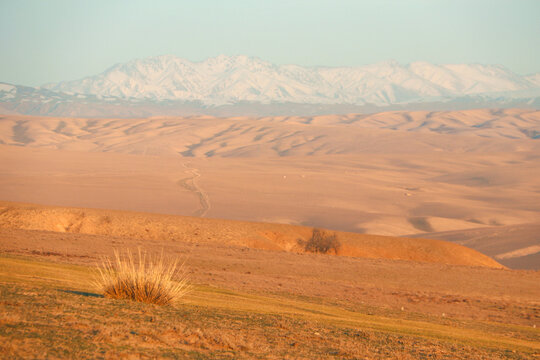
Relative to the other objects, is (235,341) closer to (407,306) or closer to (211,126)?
(407,306)

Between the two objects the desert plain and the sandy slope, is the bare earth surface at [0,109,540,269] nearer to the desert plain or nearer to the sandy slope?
the desert plain

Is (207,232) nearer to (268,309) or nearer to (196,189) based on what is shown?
(268,309)

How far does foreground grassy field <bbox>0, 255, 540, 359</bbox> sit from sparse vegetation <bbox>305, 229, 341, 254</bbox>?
15.4 m

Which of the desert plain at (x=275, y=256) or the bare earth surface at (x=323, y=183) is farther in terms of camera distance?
the bare earth surface at (x=323, y=183)

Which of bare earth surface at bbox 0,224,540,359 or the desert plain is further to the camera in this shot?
the desert plain

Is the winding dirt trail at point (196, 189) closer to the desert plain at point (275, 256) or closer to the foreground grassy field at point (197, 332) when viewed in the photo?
the desert plain at point (275, 256)

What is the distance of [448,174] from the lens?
83438mm

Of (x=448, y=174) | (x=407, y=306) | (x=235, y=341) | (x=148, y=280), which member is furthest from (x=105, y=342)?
(x=448, y=174)

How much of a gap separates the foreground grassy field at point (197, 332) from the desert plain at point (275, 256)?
37 millimetres

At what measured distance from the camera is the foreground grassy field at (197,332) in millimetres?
6699

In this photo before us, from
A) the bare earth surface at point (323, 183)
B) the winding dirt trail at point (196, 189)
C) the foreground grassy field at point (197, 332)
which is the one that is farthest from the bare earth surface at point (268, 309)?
the winding dirt trail at point (196, 189)

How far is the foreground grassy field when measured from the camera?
22.0 feet

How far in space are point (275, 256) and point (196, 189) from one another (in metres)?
31.7

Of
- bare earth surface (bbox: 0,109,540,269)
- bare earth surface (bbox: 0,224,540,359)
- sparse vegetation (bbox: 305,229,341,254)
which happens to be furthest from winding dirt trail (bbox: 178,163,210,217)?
bare earth surface (bbox: 0,224,540,359)
